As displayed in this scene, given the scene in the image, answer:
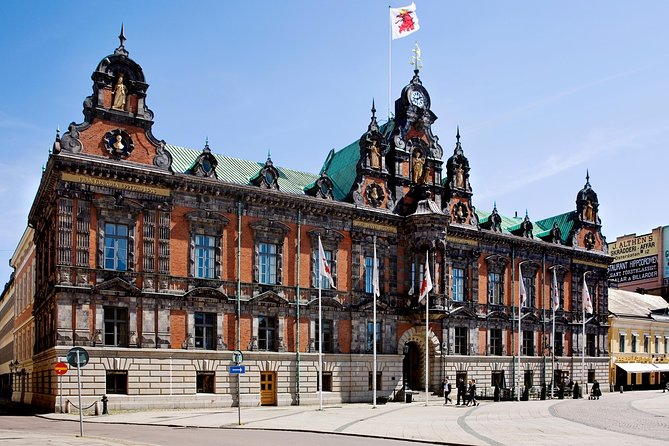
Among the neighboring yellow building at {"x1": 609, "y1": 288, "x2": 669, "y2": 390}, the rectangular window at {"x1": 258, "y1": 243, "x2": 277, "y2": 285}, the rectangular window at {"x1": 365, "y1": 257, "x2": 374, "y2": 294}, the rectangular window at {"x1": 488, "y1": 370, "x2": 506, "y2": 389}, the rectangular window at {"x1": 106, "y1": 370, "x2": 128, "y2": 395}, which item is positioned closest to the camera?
the rectangular window at {"x1": 106, "y1": 370, "x2": 128, "y2": 395}

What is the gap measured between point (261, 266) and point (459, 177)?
2075 centimetres

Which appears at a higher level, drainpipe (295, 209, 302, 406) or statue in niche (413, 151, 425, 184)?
statue in niche (413, 151, 425, 184)

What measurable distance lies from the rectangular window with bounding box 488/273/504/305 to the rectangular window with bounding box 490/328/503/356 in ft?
7.52

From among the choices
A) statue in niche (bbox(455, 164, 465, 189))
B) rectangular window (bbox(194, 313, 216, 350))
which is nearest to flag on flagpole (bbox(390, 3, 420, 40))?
statue in niche (bbox(455, 164, 465, 189))

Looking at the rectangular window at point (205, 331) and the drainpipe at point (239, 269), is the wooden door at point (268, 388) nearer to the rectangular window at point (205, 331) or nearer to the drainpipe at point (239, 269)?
the drainpipe at point (239, 269)

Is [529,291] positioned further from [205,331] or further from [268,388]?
[205,331]

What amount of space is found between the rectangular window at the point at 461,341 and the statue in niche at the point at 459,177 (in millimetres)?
11444

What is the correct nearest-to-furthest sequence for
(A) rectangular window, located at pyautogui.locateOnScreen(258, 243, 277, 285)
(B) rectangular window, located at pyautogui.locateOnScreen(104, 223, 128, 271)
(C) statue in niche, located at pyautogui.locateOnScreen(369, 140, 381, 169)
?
(B) rectangular window, located at pyautogui.locateOnScreen(104, 223, 128, 271) → (A) rectangular window, located at pyautogui.locateOnScreen(258, 243, 277, 285) → (C) statue in niche, located at pyautogui.locateOnScreen(369, 140, 381, 169)

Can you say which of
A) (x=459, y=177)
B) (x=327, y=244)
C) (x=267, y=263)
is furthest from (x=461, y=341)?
(x=267, y=263)

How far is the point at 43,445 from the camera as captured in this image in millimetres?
22812

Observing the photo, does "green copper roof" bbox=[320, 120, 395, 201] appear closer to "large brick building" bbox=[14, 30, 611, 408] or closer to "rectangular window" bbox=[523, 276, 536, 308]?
"large brick building" bbox=[14, 30, 611, 408]

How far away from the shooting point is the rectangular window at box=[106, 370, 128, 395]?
140 feet

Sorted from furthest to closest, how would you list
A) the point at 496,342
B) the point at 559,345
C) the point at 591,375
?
the point at 591,375, the point at 559,345, the point at 496,342

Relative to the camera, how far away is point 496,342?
2494 inches
